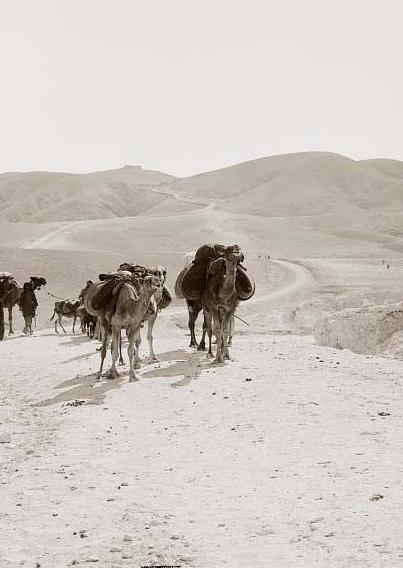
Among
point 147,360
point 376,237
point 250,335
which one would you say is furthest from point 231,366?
point 376,237

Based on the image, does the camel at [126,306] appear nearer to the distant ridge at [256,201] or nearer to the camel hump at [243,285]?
the camel hump at [243,285]

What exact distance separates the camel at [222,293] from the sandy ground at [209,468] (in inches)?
47.6

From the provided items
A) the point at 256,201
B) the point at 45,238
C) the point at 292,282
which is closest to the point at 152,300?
the point at 292,282

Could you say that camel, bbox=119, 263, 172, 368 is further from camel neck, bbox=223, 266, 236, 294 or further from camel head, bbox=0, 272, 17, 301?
camel head, bbox=0, 272, 17, 301

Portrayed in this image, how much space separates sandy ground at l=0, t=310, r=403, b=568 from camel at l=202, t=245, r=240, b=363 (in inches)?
47.6

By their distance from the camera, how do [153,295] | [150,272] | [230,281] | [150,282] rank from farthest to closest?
[150,272] → [153,295] → [230,281] → [150,282]

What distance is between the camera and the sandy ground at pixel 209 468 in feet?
20.1

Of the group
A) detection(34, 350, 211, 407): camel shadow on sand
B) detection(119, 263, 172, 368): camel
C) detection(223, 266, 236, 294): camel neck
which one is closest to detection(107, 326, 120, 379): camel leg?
detection(34, 350, 211, 407): camel shadow on sand

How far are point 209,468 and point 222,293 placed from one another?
822 centimetres

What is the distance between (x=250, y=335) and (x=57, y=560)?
70.0ft

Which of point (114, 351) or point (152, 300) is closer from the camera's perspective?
point (114, 351)

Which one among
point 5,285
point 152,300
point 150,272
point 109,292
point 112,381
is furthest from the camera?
→ point 5,285

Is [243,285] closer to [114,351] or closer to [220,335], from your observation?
[220,335]

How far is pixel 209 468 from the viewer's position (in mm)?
8492
